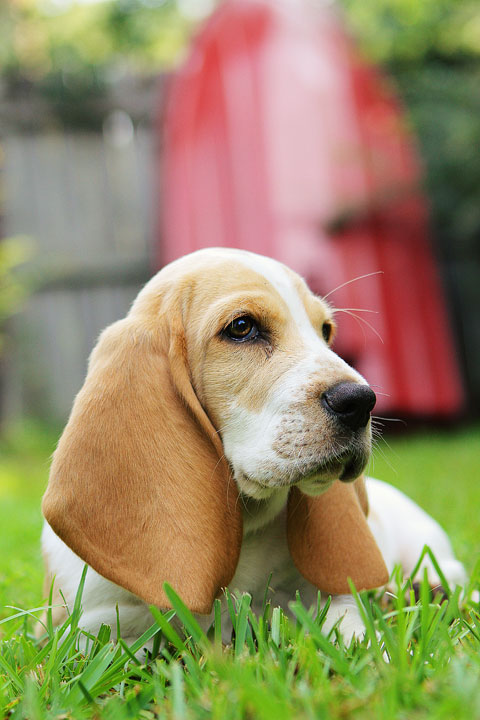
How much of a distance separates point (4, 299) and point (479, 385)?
532cm

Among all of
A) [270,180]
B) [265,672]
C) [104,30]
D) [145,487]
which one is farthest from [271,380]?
[104,30]

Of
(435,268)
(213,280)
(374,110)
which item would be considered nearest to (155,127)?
(374,110)

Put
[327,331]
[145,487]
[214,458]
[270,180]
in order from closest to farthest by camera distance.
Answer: [145,487]
[214,458]
[327,331]
[270,180]

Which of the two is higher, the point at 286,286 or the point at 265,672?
the point at 286,286

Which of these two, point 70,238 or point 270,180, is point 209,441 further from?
point 70,238

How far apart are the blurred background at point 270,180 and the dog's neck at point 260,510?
4.99 m

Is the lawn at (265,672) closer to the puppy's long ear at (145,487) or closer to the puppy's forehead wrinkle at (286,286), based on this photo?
the puppy's long ear at (145,487)

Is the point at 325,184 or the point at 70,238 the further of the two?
the point at 70,238

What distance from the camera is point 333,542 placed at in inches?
89.7

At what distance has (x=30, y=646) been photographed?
1.94 m

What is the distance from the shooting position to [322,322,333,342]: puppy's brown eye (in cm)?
265

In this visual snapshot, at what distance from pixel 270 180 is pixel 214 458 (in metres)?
6.34

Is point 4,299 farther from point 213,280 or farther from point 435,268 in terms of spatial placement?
point 213,280

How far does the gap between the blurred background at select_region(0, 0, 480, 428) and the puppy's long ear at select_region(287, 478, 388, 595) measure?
4.94 meters
